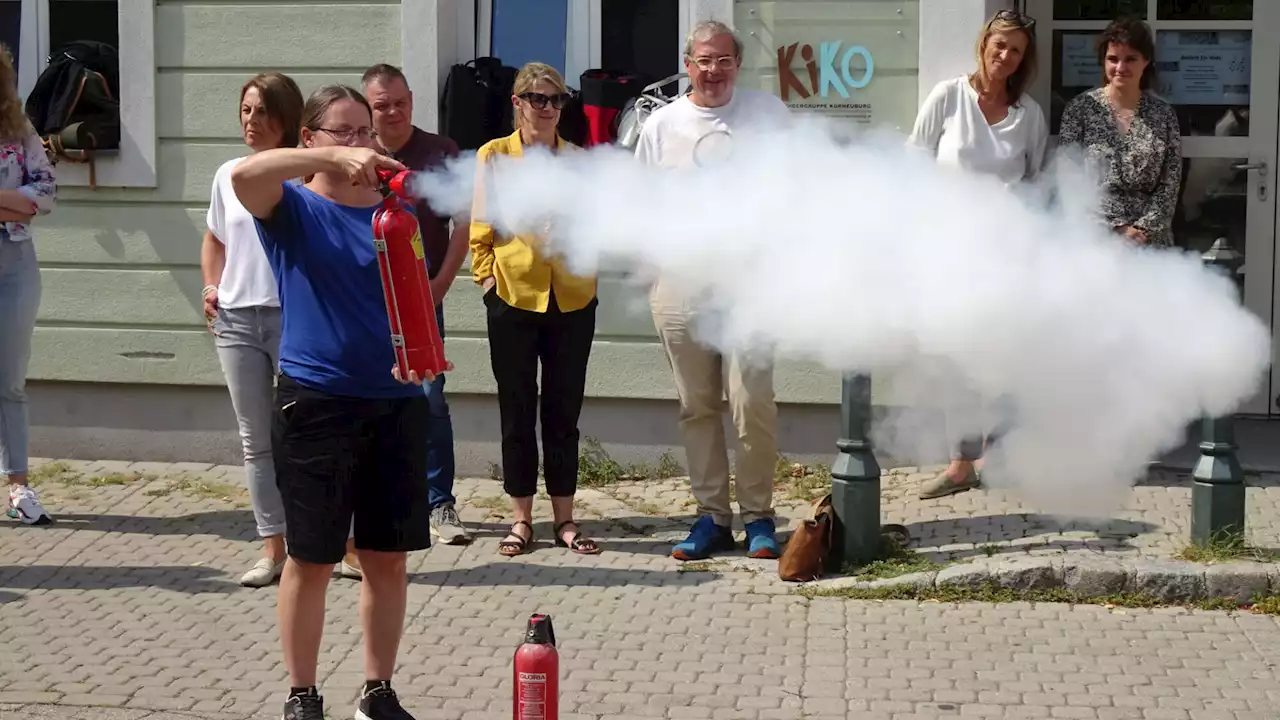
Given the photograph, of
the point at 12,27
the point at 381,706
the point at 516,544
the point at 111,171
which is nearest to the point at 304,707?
the point at 381,706

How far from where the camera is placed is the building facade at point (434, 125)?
7805mm

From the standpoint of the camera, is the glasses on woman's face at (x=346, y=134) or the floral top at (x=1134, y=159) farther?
the floral top at (x=1134, y=159)

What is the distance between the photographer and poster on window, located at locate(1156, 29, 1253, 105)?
8.18 metres

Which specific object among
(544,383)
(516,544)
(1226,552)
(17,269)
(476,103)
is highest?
(476,103)

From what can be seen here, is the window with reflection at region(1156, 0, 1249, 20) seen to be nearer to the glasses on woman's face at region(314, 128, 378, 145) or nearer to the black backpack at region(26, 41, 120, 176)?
the glasses on woman's face at region(314, 128, 378, 145)

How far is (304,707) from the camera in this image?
4758 mm

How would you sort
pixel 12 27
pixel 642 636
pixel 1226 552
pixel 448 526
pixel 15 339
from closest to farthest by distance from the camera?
1. pixel 642 636
2. pixel 1226 552
3. pixel 448 526
4. pixel 15 339
5. pixel 12 27

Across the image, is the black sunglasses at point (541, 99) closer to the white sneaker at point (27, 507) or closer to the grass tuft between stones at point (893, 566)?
the grass tuft between stones at point (893, 566)

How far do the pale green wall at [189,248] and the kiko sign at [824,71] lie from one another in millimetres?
1313

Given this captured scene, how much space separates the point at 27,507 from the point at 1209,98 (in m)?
6.17

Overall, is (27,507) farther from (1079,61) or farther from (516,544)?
(1079,61)

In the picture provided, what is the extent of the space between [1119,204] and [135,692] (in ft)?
14.9

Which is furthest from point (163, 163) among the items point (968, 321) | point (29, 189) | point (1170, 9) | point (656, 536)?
point (1170, 9)

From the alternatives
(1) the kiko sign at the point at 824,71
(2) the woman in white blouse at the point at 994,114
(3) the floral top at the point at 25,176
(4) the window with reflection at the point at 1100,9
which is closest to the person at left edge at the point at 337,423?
(3) the floral top at the point at 25,176
